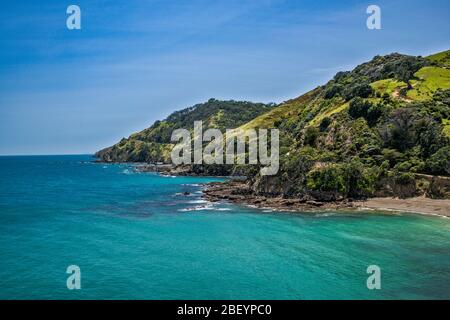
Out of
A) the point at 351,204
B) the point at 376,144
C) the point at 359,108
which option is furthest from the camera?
the point at 359,108

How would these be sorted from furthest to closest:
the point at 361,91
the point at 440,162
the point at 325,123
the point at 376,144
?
the point at 361,91 < the point at 325,123 < the point at 376,144 < the point at 440,162

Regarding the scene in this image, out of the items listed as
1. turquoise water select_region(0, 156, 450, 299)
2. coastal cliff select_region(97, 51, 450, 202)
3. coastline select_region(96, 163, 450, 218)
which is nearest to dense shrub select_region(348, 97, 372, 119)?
coastal cliff select_region(97, 51, 450, 202)

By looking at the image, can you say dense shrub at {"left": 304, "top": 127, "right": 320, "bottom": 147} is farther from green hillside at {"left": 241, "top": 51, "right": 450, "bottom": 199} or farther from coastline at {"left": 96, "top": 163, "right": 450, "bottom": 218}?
coastline at {"left": 96, "top": 163, "right": 450, "bottom": 218}

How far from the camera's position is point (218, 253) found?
4059 centimetres

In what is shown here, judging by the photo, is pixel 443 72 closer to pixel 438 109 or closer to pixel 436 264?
pixel 438 109

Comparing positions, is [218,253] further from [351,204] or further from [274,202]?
[351,204]

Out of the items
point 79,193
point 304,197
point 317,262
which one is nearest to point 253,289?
point 317,262

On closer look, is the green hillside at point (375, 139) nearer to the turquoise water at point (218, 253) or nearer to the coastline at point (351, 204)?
the coastline at point (351, 204)

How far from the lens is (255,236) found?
47.9m

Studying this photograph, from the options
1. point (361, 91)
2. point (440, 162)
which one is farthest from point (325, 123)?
point (440, 162)

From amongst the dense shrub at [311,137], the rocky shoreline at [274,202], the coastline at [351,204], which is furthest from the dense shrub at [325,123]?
the coastline at [351,204]

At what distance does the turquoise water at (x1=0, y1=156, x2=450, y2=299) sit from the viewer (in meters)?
30.1

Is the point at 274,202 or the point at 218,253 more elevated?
the point at 274,202

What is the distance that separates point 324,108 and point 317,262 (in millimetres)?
85568
